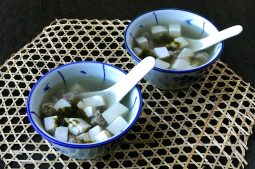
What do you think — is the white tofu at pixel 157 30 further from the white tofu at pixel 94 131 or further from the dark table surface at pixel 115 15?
the white tofu at pixel 94 131

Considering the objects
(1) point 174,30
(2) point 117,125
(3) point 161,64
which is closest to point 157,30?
(1) point 174,30

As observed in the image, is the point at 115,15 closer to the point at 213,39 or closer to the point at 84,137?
the point at 213,39

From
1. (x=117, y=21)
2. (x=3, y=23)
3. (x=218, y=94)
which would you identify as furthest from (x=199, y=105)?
(x=3, y=23)

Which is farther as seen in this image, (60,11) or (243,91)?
(60,11)

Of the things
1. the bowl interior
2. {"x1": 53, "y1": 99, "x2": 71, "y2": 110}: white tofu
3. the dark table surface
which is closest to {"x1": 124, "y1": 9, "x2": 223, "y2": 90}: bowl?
the bowl interior

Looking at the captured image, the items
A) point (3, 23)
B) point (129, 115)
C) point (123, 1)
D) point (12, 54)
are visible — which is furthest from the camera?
point (123, 1)

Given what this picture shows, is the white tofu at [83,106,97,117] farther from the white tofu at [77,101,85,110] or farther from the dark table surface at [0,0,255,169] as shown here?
the dark table surface at [0,0,255,169]

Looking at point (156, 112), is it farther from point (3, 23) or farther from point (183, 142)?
point (3, 23)
